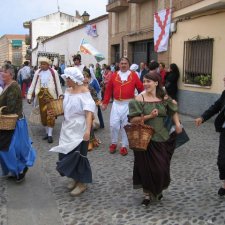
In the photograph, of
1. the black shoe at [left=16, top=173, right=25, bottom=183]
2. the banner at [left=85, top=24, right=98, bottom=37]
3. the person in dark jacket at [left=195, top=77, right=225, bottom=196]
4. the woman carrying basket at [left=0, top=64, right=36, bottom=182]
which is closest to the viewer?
the person in dark jacket at [left=195, top=77, right=225, bottom=196]

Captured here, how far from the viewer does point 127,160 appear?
6.70 m

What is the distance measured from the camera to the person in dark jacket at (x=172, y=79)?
12.9 m

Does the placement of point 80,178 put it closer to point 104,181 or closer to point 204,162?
point 104,181

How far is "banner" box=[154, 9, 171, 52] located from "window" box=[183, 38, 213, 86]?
1.17 metres

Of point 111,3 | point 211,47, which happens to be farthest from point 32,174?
point 111,3

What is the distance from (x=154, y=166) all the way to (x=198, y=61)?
8302mm

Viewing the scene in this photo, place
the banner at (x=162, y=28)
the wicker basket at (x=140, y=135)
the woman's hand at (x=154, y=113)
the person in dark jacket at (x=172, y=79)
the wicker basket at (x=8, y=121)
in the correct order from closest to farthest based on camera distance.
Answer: the wicker basket at (x=140, y=135) → the woman's hand at (x=154, y=113) → the wicker basket at (x=8, y=121) → the person in dark jacket at (x=172, y=79) → the banner at (x=162, y=28)

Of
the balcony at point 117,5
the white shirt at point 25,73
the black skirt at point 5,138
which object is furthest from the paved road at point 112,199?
the balcony at point 117,5

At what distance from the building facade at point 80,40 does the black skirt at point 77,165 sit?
17.3 m

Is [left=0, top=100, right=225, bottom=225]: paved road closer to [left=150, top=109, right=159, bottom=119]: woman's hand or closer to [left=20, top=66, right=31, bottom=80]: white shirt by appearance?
[left=150, top=109, right=159, bottom=119]: woman's hand

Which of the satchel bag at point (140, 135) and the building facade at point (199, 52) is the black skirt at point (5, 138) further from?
the building facade at point (199, 52)

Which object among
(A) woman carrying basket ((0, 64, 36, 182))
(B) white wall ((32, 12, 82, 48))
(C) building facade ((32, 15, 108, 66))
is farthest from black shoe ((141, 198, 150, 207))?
(B) white wall ((32, 12, 82, 48))

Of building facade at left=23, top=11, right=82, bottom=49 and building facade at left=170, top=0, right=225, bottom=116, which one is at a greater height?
building facade at left=23, top=11, right=82, bottom=49

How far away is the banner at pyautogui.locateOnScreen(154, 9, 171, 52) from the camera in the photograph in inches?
535
